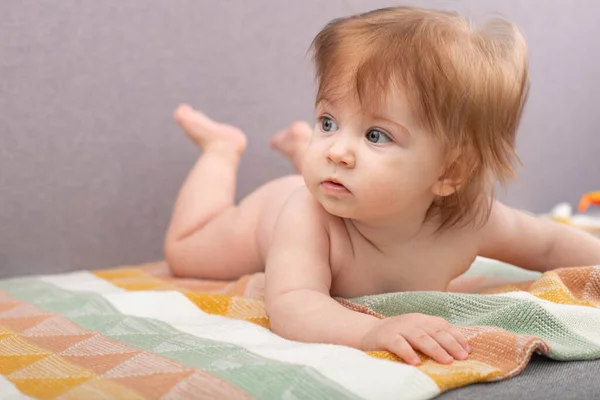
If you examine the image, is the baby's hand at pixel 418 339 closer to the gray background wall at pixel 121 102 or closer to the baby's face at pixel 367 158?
the baby's face at pixel 367 158

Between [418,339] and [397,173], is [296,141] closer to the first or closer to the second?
[397,173]

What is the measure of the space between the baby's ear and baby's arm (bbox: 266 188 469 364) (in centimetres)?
16

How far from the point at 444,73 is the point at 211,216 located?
61cm

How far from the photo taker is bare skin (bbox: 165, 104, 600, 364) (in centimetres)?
93

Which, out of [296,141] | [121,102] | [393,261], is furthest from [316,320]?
[121,102]

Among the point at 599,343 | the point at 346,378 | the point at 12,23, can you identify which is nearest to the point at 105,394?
the point at 346,378

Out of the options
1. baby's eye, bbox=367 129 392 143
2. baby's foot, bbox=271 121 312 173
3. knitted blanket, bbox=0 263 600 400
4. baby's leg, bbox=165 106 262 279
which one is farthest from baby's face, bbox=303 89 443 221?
A: baby's foot, bbox=271 121 312 173

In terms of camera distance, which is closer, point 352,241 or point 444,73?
point 444,73

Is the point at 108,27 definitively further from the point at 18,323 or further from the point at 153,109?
the point at 18,323

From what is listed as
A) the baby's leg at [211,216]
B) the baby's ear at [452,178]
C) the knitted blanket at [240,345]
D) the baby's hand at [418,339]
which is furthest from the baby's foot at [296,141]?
the baby's hand at [418,339]

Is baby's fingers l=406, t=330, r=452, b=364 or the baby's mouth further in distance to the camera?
the baby's mouth

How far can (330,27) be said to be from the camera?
1.07 meters

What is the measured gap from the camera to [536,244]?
1259 mm

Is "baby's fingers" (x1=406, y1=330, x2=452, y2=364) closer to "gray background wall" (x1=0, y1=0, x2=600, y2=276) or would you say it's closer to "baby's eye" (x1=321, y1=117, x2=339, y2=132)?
"baby's eye" (x1=321, y1=117, x2=339, y2=132)
